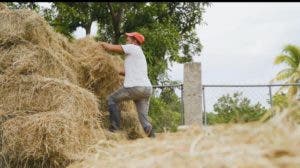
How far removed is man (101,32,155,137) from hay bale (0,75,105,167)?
0.95 metres

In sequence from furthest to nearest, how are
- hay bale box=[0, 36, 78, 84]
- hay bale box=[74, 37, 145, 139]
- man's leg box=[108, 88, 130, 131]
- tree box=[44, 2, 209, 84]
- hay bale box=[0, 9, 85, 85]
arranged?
1. tree box=[44, 2, 209, 84]
2. hay bale box=[74, 37, 145, 139]
3. man's leg box=[108, 88, 130, 131]
4. hay bale box=[0, 9, 85, 85]
5. hay bale box=[0, 36, 78, 84]

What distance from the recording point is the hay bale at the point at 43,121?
5.83 meters

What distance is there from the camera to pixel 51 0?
20.6 metres

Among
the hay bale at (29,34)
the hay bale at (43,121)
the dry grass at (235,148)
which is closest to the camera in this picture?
the dry grass at (235,148)

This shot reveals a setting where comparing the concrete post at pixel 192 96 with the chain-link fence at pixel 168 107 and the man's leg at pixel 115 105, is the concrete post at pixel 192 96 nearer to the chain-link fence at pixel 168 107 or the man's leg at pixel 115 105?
the chain-link fence at pixel 168 107

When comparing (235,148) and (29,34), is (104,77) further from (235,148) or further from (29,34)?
(235,148)

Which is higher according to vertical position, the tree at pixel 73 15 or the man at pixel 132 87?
the tree at pixel 73 15

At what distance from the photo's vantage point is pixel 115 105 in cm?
754

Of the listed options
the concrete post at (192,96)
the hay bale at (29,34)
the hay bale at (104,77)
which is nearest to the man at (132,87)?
the hay bale at (104,77)

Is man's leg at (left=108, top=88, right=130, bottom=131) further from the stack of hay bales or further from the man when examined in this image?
the stack of hay bales

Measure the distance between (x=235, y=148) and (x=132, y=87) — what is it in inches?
213

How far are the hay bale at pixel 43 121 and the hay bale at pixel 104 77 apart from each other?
107 centimetres

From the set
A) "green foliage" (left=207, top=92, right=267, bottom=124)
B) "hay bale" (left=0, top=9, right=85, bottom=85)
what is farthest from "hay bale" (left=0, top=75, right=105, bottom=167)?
"green foliage" (left=207, top=92, right=267, bottom=124)

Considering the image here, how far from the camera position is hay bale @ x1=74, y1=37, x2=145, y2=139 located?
770cm
